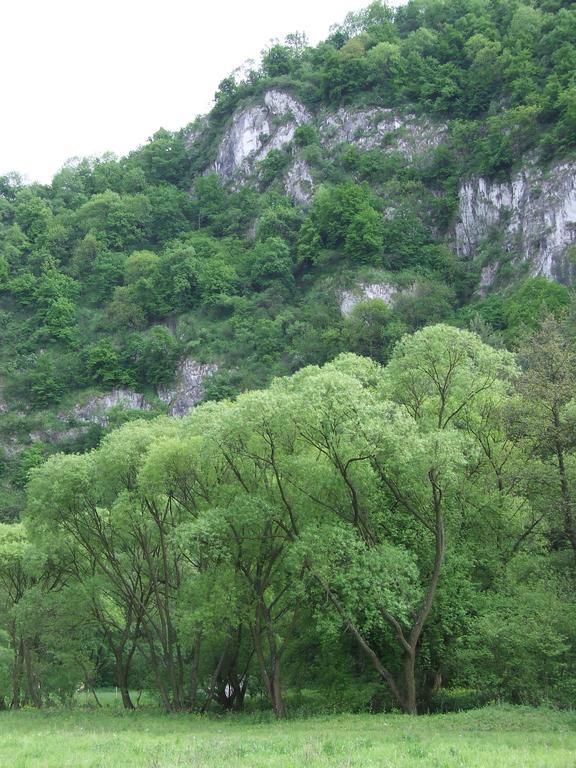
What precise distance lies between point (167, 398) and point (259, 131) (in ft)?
193

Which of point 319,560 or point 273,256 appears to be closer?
point 319,560

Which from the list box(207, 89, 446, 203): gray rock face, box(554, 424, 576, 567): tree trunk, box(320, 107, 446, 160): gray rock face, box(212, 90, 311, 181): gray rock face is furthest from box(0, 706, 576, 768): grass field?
box(212, 90, 311, 181): gray rock face

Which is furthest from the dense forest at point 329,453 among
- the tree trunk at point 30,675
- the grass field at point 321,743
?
the grass field at point 321,743

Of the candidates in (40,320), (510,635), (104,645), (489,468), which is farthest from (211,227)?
(510,635)

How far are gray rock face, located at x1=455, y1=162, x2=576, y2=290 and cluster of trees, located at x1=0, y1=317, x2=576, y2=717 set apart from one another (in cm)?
5084

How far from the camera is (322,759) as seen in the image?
1180cm

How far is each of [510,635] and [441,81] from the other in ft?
345

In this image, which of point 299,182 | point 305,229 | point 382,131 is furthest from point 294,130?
point 305,229

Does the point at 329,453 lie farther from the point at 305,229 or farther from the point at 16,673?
the point at 305,229

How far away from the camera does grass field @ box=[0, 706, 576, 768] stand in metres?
11.7

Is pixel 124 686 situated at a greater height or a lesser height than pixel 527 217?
lesser

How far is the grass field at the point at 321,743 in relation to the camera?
460 inches

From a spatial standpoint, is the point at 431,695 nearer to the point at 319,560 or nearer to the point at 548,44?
the point at 319,560

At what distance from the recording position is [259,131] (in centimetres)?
12488
